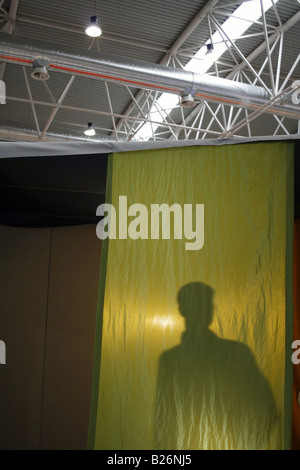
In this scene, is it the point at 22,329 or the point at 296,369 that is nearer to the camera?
the point at 296,369

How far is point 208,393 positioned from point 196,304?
43 centimetres

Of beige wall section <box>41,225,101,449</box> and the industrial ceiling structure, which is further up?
the industrial ceiling structure

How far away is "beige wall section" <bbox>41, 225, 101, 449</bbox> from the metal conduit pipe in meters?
2.75

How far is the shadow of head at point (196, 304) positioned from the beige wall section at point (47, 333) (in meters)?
1.82

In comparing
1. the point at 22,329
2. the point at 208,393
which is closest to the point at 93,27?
the point at 22,329

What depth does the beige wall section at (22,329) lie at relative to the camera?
12.1 feet

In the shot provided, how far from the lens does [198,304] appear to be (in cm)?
229

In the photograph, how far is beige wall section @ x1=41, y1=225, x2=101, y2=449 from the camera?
3.75m

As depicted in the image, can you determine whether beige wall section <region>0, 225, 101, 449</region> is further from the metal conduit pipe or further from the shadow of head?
the metal conduit pipe

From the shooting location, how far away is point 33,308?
390 cm

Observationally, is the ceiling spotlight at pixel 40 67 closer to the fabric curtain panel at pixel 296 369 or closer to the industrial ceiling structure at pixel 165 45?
the industrial ceiling structure at pixel 165 45

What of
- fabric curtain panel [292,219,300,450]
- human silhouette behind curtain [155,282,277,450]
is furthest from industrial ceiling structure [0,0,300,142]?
human silhouette behind curtain [155,282,277,450]

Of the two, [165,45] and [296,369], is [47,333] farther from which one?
[165,45]
